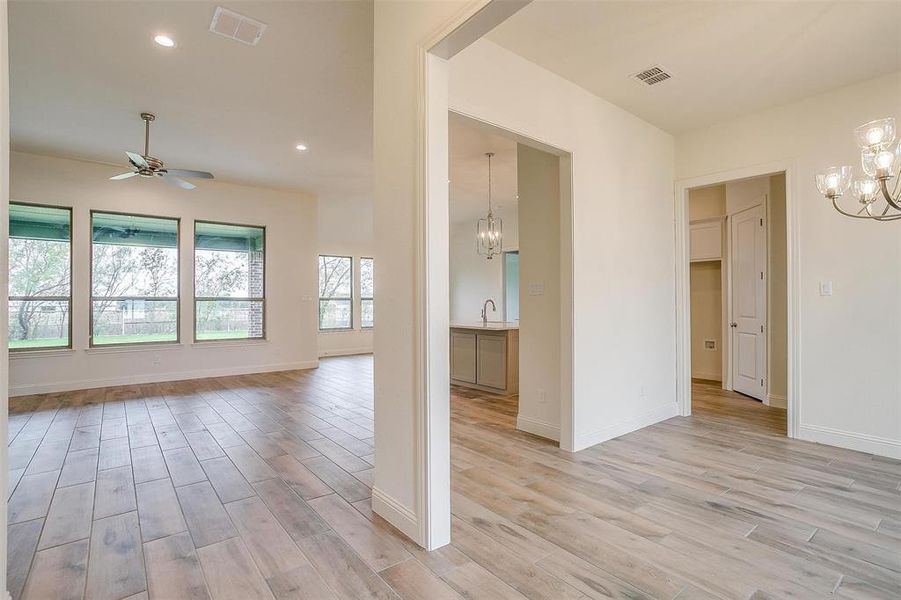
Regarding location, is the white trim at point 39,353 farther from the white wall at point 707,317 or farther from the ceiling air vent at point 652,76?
the white wall at point 707,317

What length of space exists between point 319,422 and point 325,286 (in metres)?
6.18

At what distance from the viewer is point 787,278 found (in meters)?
3.88

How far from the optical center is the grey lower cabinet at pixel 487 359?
214 inches

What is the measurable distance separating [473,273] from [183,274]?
5883mm

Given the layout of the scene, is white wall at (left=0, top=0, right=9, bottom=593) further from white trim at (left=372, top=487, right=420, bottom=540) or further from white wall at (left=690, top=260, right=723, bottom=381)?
white wall at (left=690, top=260, right=723, bottom=381)

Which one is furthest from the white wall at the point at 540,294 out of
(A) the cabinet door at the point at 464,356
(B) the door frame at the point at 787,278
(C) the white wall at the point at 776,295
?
(C) the white wall at the point at 776,295

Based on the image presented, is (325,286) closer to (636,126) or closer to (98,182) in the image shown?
(98,182)

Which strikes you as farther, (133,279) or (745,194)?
(133,279)

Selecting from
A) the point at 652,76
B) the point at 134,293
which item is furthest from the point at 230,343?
the point at 652,76

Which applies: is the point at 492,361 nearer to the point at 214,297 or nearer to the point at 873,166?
the point at 873,166

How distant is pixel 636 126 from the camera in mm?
4141

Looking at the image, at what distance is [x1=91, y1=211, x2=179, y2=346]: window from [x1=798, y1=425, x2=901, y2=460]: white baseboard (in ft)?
25.9

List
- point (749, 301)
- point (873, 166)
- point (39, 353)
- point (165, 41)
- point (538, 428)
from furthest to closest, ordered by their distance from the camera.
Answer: point (39, 353) < point (749, 301) < point (538, 428) < point (165, 41) < point (873, 166)

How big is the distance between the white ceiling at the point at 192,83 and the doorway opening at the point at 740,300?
3966mm
